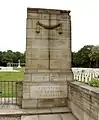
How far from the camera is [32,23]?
6785mm

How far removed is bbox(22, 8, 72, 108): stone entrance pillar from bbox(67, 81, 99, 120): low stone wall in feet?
1.77

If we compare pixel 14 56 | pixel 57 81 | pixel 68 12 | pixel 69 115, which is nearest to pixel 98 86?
pixel 69 115

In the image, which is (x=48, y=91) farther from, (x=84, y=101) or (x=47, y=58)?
(x=84, y=101)

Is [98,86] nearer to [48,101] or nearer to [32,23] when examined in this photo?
[48,101]

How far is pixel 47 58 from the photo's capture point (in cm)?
680

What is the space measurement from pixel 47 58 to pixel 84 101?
2412 mm

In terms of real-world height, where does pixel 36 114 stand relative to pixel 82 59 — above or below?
below

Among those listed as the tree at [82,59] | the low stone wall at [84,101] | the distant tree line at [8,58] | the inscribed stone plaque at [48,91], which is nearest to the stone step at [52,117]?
the low stone wall at [84,101]

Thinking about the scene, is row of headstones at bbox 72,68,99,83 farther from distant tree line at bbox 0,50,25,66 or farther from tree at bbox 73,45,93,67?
distant tree line at bbox 0,50,25,66

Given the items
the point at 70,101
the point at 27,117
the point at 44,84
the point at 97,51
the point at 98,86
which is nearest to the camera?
the point at 98,86

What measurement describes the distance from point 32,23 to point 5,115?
319 cm

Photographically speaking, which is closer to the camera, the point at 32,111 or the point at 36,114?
the point at 36,114

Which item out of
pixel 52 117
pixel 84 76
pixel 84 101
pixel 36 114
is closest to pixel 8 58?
pixel 84 76

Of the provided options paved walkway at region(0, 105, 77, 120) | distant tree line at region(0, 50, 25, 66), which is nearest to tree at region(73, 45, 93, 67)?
distant tree line at region(0, 50, 25, 66)
